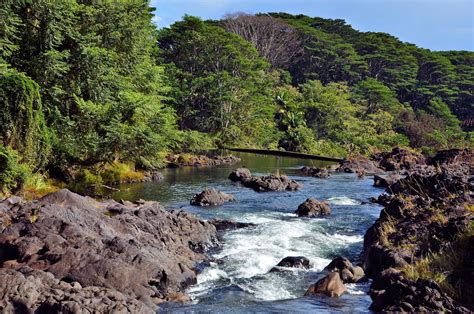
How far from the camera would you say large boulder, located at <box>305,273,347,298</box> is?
909 cm

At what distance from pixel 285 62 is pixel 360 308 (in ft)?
210

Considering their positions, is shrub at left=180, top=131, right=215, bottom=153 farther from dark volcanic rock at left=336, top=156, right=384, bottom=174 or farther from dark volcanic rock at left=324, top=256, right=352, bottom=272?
dark volcanic rock at left=324, top=256, right=352, bottom=272

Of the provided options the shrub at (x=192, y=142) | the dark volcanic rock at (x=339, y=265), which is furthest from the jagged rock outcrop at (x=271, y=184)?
the dark volcanic rock at (x=339, y=265)

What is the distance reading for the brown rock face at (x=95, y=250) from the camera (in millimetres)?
9008

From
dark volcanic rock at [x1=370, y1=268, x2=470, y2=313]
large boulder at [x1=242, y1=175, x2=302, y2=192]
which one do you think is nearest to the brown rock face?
dark volcanic rock at [x1=370, y1=268, x2=470, y2=313]

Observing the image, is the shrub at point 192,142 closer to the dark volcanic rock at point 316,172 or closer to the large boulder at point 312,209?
the dark volcanic rock at point 316,172

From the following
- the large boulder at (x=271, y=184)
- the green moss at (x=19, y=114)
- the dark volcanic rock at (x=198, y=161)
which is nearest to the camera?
the green moss at (x=19, y=114)

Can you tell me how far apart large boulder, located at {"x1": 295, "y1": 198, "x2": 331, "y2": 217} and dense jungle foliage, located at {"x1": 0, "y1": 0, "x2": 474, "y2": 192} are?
29.2 ft

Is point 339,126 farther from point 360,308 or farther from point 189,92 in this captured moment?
point 360,308

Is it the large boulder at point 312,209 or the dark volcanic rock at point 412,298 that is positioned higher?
the dark volcanic rock at point 412,298

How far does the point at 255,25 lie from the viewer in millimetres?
66125

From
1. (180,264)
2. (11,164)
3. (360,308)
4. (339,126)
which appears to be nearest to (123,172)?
(11,164)

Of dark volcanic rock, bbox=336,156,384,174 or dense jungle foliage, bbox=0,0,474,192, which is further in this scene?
dark volcanic rock, bbox=336,156,384,174

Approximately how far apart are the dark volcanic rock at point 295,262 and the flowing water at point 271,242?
21cm
